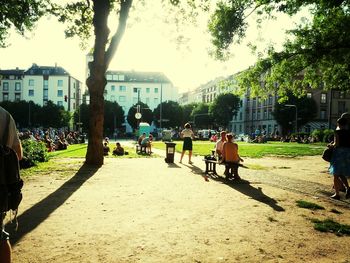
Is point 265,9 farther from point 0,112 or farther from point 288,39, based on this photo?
point 0,112

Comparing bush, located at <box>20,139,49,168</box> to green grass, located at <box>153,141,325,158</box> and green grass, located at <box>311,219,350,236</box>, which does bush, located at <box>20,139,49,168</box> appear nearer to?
green grass, located at <box>153,141,325,158</box>

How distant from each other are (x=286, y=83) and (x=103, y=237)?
55.2 ft

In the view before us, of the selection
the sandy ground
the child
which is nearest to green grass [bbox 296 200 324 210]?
the sandy ground

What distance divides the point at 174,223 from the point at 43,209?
2.68 metres

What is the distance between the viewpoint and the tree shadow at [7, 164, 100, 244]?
526 centimetres

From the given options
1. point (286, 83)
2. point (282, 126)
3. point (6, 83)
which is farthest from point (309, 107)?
point (6, 83)

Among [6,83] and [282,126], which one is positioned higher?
[6,83]

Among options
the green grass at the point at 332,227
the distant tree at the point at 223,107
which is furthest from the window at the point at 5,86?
the green grass at the point at 332,227

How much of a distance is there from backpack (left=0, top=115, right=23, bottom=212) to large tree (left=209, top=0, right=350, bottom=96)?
602 inches

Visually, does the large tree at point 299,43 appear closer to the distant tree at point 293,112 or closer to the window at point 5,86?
the distant tree at point 293,112

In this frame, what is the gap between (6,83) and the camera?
104 meters

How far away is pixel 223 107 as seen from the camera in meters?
88.1

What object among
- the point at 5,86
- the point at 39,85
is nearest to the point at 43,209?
the point at 39,85

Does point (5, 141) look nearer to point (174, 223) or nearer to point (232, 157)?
point (174, 223)
